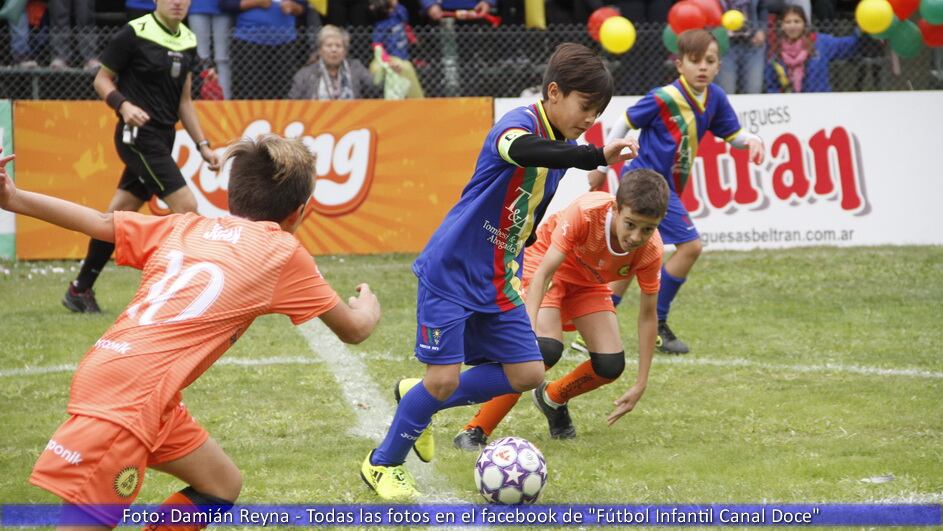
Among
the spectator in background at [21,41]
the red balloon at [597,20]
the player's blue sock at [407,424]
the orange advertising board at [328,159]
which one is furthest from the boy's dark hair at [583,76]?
the spectator in background at [21,41]

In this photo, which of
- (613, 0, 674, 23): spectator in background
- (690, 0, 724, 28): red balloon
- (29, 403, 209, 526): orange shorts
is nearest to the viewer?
(29, 403, 209, 526): orange shorts

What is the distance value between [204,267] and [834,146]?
963cm

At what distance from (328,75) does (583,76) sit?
774 cm

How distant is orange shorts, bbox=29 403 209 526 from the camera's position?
3309mm

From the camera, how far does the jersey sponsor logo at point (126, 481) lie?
11.1 feet

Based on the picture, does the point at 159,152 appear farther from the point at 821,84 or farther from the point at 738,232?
the point at 821,84

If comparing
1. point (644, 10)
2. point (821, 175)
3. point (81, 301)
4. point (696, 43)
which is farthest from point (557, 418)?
point (644, 10)

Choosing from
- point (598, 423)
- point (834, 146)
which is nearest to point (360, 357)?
point (598, 423)

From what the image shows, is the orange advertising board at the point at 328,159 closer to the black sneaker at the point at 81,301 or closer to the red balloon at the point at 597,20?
the red balloon at the point at 597,20

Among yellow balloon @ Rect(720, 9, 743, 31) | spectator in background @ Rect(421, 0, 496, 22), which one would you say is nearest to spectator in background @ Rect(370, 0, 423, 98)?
spectator in background @ Rect(421, 0, 496, 22)

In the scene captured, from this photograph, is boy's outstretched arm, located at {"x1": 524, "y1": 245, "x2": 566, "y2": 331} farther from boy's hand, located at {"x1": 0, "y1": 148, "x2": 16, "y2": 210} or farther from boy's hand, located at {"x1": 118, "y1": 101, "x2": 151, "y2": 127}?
boy's hand, located at {"x1": 118, "y1": 101, "x2": 151, "y2": 127}

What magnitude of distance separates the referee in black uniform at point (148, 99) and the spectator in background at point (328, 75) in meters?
3.03

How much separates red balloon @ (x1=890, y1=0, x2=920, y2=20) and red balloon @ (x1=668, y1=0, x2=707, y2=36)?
1.86 metres

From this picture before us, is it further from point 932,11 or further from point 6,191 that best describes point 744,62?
point 6,191
